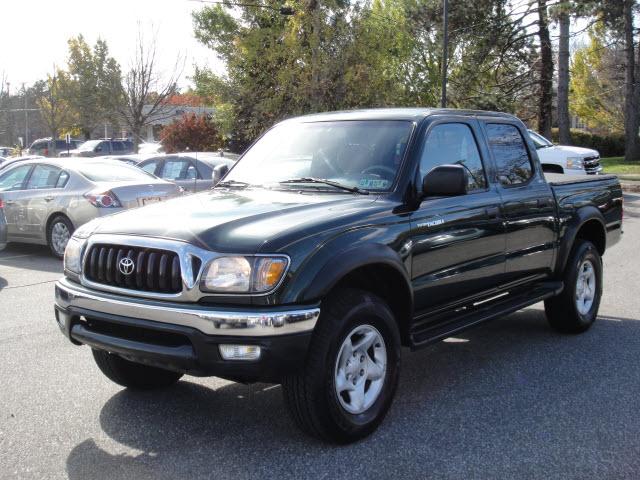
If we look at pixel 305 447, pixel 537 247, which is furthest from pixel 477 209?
pixel 305 447

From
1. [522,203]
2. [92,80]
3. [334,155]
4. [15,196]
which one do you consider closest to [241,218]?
[334,155]

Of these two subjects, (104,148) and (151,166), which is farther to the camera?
(104,148)

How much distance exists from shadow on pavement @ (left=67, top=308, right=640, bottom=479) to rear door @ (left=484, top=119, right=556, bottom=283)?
0.75 m

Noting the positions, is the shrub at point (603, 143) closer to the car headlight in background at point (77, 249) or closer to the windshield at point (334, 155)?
the windshield at point (334, 155)

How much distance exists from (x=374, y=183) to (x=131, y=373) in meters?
1.98

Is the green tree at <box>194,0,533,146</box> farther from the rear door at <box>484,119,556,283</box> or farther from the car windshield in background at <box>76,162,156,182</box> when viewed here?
the rear door at <box>484,119,556,283</box>

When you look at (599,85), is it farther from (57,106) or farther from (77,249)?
(77,249)

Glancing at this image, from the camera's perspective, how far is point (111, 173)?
11.2m

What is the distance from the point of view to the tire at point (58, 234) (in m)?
10.8

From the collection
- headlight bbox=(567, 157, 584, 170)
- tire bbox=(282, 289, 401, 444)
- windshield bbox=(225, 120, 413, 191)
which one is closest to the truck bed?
windshield bbox=(225, 120, 413, 191)

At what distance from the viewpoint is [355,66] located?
2302 centimetres

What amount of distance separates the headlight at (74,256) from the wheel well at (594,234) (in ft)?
14.3

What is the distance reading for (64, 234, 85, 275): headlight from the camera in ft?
14.0

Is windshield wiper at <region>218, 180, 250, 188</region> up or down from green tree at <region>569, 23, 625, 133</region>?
down
